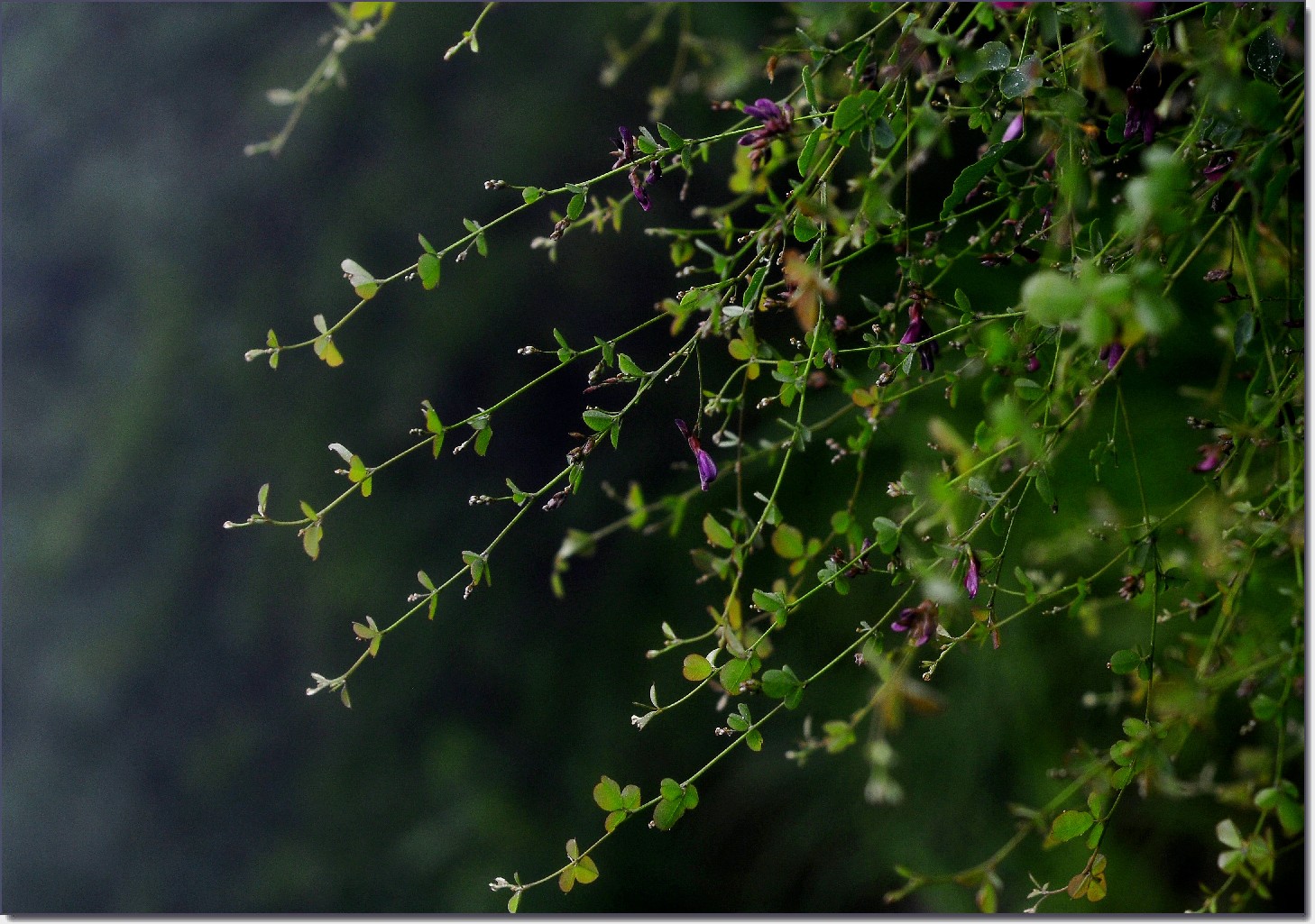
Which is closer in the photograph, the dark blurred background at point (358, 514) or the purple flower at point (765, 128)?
the purple flower at point (765, 128)

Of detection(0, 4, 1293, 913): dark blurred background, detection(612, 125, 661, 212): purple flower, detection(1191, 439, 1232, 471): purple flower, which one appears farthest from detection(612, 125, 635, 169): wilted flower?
detection(0, 4, 1293, 913): dark blurred background

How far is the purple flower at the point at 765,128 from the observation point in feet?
0.98

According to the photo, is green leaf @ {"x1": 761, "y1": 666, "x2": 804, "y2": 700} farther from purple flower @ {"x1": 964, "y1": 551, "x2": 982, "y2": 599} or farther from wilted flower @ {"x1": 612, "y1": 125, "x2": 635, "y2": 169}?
wilted flower @ {"x1": 612, "y1": 125, "x2": 635, "y2": 169}

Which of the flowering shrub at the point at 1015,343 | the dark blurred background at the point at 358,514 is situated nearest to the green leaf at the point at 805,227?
the flowering shrub at the point at 1015,343

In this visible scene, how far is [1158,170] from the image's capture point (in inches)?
8.2

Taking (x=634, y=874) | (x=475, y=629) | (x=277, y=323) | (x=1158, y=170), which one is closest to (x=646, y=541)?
(x=475, y=629)

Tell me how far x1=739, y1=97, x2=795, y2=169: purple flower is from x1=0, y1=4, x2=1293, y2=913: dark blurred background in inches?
32.7

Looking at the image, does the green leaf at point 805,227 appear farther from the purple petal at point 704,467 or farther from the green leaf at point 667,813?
the green leaf at point 667,813

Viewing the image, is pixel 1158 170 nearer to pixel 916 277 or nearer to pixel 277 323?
pixel 916 277

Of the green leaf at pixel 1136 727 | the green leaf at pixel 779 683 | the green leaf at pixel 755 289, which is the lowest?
the green leaf at pixel 1136 727

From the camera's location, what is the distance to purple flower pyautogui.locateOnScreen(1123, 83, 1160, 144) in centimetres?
32

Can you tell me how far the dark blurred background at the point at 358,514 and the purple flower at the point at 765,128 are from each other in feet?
2.73

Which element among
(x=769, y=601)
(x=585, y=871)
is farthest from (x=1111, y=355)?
(x=585, y=871)

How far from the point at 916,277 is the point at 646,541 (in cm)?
97
